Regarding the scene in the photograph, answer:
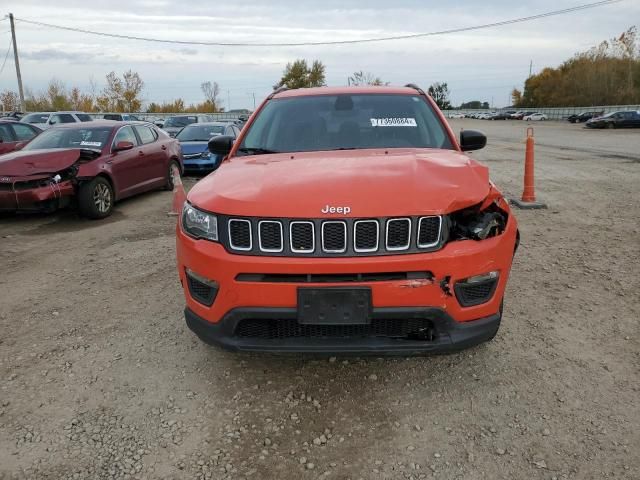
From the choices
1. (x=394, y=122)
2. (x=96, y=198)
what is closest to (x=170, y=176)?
(x=96, y=198)

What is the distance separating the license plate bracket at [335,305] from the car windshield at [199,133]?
1202 cm

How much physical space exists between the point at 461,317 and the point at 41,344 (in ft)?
9.73

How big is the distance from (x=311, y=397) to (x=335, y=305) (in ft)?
2.45

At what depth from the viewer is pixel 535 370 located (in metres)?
3.14

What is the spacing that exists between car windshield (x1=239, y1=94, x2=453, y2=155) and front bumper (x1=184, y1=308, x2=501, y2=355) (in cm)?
158

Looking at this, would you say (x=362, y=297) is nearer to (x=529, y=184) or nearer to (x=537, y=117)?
(x=529, y=184)

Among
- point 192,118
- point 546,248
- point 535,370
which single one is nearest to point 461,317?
point 535,370

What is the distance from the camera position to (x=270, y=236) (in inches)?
102

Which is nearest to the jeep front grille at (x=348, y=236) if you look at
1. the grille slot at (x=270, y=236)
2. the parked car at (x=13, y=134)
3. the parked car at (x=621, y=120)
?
the grille slot at (x=270, y=236)

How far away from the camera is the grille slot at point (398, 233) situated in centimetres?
253

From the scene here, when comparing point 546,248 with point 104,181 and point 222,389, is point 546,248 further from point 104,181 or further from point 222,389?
point 104,181

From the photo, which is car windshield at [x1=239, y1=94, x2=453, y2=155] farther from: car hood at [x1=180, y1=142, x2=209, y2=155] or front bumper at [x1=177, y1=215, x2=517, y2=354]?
car hood at [x1=180, y1=142, x2=209, y2=155]

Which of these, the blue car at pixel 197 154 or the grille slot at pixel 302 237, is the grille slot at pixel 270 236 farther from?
the blue car at pixel 197 154

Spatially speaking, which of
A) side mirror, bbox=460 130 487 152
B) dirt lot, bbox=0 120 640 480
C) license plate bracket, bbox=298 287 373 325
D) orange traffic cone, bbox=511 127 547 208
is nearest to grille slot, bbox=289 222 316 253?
license plate bracket, bbox=298 287 373 325
